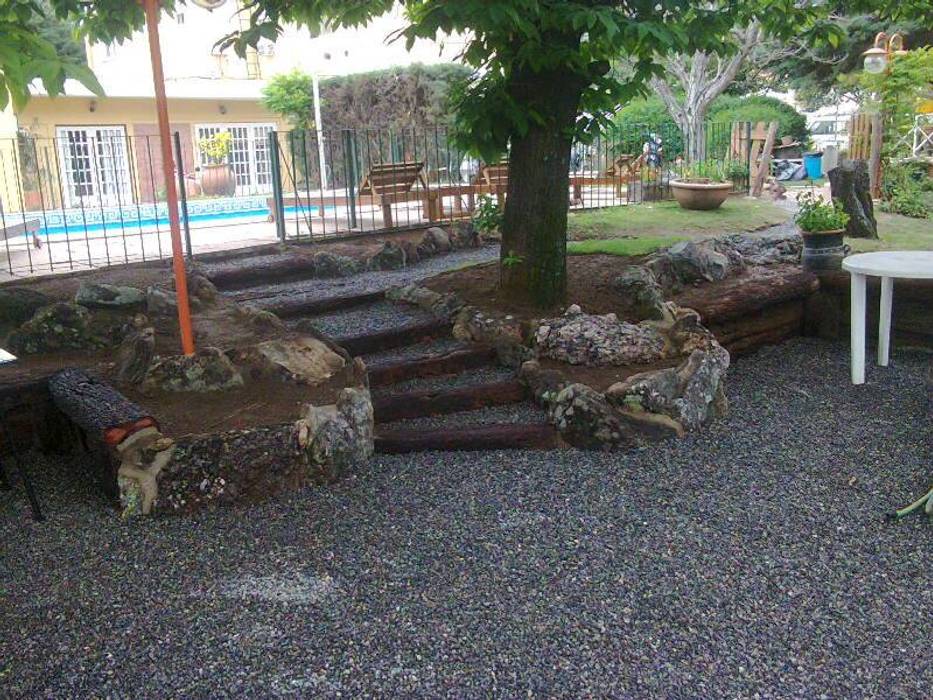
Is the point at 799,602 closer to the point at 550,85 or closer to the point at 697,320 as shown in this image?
the point at 697,320

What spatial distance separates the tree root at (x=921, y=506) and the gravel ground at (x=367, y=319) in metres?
3.24

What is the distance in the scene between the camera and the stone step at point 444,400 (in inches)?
188

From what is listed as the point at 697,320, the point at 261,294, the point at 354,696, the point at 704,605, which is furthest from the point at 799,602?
the point at 261,294

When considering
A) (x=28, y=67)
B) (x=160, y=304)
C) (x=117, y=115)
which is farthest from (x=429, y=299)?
(x=117, y=115)

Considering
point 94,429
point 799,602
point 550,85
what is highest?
point 550,85

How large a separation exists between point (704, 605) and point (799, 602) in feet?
1.11

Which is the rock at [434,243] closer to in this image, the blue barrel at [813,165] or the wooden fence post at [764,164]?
the wooden fence post at [764,164]

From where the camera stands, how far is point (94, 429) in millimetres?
3713

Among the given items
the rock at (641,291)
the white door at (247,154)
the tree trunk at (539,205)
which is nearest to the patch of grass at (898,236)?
the rock at (641,291)

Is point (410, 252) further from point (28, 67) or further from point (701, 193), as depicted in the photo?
point (28, 67)

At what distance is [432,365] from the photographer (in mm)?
5266

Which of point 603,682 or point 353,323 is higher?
point 353,323

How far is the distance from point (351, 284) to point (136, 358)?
268 centimetres

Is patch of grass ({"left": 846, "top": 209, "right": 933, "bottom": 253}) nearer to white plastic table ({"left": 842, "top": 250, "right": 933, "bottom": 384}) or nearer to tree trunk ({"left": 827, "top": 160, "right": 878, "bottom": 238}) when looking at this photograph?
tree trunk ({"left": 827, "top": 160, "right": 878, "bottom": 238})
